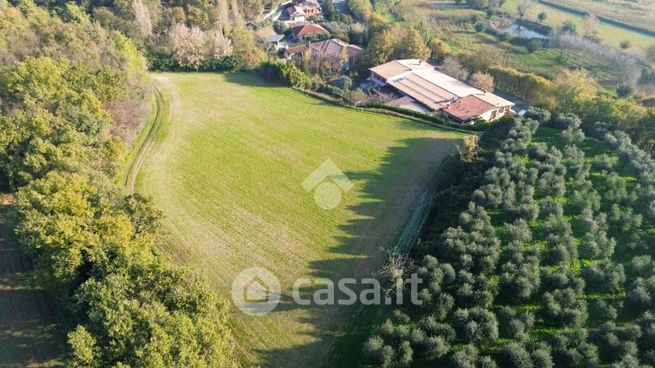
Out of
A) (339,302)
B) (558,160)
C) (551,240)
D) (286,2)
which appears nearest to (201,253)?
(339,302)

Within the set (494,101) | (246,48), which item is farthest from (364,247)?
(246,48)

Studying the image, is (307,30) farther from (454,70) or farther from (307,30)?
(454,70)

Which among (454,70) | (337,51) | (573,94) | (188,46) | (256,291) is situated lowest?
(256,291)

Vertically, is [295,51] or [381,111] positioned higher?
[295,51]

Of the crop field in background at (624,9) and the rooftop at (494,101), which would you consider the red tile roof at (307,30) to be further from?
the crop field in background at (624,9)

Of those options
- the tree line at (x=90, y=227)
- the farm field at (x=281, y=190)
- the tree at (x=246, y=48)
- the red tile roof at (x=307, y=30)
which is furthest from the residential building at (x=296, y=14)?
the tree line at (x=90, y=227)

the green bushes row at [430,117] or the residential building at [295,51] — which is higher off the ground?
the residential building at [295,51]

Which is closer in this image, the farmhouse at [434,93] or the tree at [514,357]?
the tree at [514,357]
